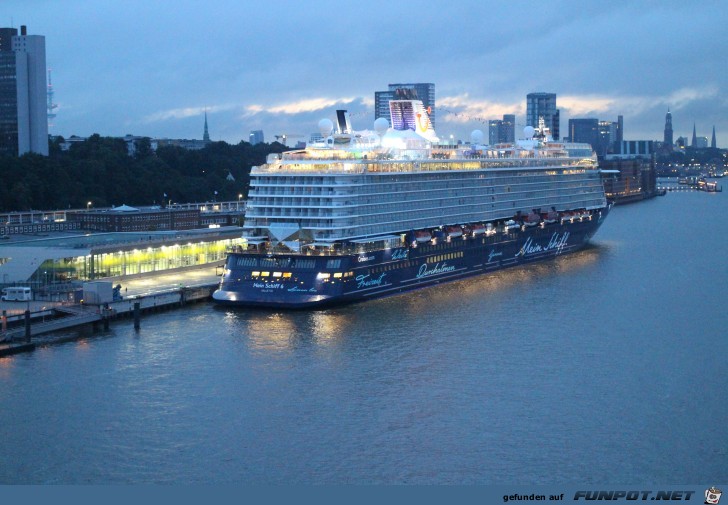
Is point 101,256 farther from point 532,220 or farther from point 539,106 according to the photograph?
point 539,106

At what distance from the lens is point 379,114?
8112 centimetres

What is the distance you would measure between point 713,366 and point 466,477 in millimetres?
10931

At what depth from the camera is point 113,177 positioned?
71.1 metres

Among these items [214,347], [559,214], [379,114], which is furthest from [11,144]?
[214,347]

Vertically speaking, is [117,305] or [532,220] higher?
[532,220]

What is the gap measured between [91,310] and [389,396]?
12927 mm

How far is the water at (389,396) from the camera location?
67.1 feet

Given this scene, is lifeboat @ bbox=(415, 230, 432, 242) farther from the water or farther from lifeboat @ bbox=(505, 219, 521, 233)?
lifeboat @ bbox=(505, 219, 521, 233)

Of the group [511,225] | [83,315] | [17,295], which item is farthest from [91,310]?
[511,225]

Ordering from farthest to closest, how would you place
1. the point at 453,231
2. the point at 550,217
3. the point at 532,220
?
the point at 550,217
the point at 532,220
the point at 453,231

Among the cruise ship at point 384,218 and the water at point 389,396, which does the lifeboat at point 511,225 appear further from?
the water at point 389,396

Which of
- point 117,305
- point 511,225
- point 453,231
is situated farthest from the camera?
point 511,225

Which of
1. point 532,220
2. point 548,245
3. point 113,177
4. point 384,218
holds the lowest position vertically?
point 548,245

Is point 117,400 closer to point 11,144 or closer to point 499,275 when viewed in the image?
point 499,275
